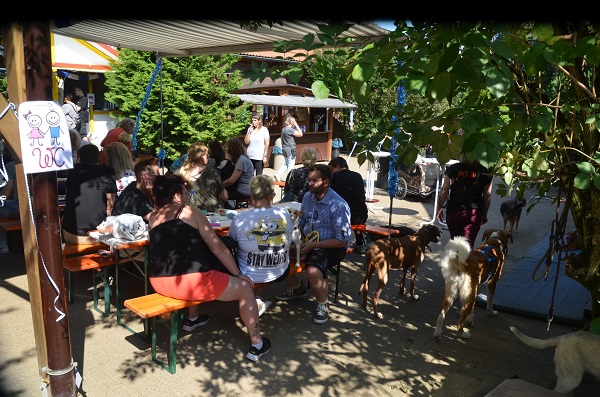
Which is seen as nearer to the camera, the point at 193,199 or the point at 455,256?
the point at 455,256

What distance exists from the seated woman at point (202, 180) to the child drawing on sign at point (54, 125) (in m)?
3.16

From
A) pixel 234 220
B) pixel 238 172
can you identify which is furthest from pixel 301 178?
pixel 234 220

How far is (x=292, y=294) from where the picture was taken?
5836mm

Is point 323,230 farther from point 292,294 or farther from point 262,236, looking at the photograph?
point 262,236

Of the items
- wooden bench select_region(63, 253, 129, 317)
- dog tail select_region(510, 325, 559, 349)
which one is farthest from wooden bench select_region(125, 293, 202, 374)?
dog tail select_region(510, 325, 559, 349)

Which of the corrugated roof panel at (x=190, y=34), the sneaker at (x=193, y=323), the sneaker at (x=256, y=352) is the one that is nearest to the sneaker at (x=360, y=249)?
the corrugated roof panel at (x=190, y=34)

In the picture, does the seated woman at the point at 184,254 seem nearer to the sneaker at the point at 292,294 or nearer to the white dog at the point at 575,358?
the sneaker at the point at 292,294

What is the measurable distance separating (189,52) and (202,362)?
19.2ft

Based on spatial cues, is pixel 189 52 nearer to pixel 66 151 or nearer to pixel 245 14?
pixel 66 151

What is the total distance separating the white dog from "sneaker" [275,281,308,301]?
2.75m

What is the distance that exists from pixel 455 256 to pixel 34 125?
3470 mm

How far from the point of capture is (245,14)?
2.77 m

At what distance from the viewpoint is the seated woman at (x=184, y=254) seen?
4.21 meters

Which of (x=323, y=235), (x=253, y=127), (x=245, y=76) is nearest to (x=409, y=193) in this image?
(x=253, y=127)
